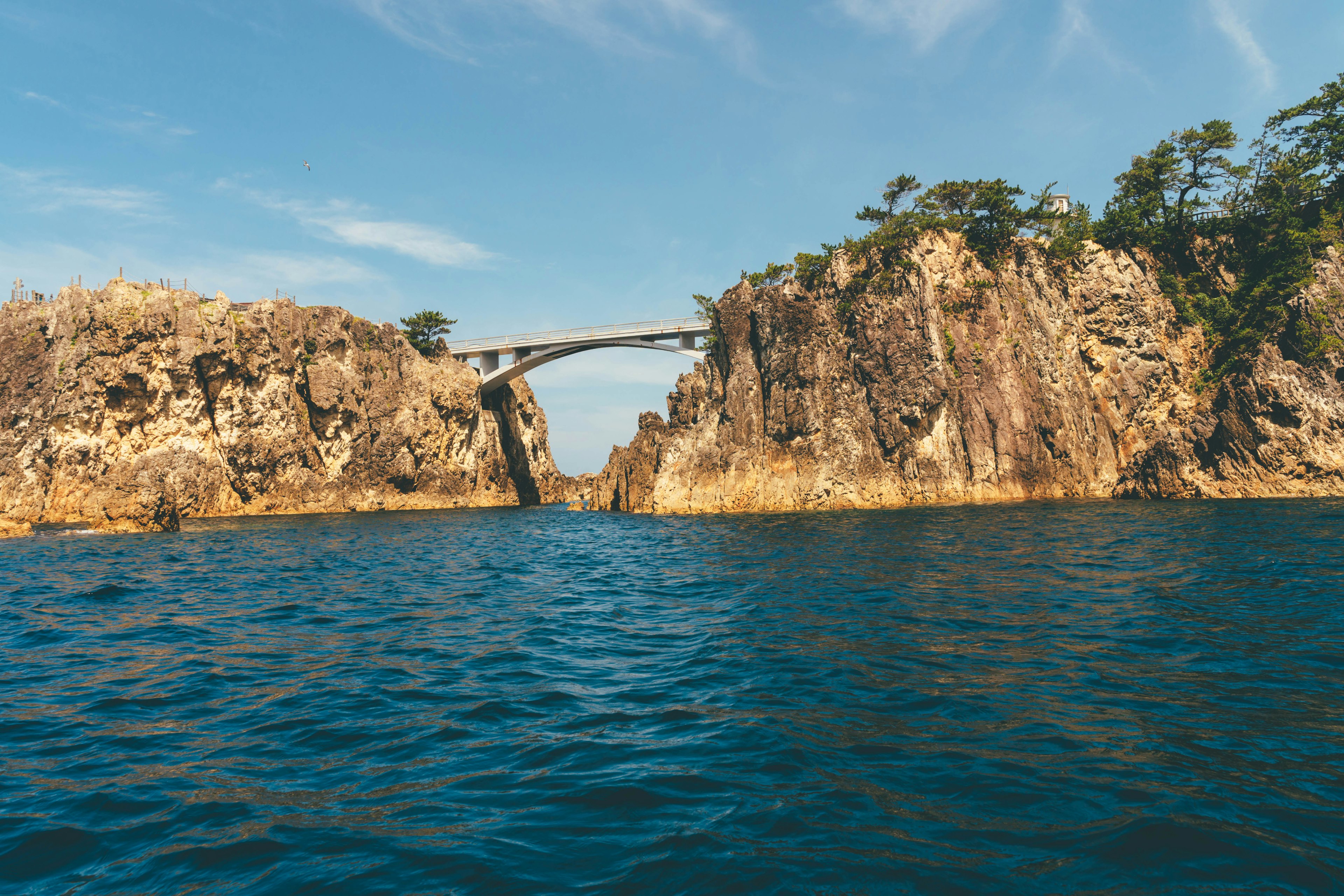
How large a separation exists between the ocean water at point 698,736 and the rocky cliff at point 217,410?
34957 millimetres

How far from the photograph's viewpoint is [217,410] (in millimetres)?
51969

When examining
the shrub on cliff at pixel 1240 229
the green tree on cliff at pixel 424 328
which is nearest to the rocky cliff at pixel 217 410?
the green tree on cliff at pixel 424 328

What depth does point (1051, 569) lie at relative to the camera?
15617 millimetres

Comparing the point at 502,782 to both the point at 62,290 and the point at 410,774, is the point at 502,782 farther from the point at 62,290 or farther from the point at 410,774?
the point at 62,290

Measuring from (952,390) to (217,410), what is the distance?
56.4 meters

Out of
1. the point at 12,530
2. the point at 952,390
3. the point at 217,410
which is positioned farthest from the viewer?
the point at 217,410

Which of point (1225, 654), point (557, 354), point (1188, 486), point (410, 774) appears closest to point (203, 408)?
point (557, 354)

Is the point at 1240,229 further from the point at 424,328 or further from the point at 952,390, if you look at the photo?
the point at 424,328

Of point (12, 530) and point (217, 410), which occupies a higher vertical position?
point (217, 410)

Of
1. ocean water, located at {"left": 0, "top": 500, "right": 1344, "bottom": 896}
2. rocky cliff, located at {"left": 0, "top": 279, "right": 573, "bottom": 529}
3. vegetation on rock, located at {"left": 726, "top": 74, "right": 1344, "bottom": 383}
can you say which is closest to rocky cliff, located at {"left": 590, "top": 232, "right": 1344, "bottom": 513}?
vegetation on rock, located at {"left": 726, "top": 74, "right": 1344, "bottom": 383}

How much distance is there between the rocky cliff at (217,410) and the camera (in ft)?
155

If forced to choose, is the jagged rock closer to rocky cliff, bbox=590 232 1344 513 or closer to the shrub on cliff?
rocky cliff, bbox=590 232 1344 513

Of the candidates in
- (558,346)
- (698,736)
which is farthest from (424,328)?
(698,736)

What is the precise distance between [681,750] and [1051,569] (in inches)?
506
